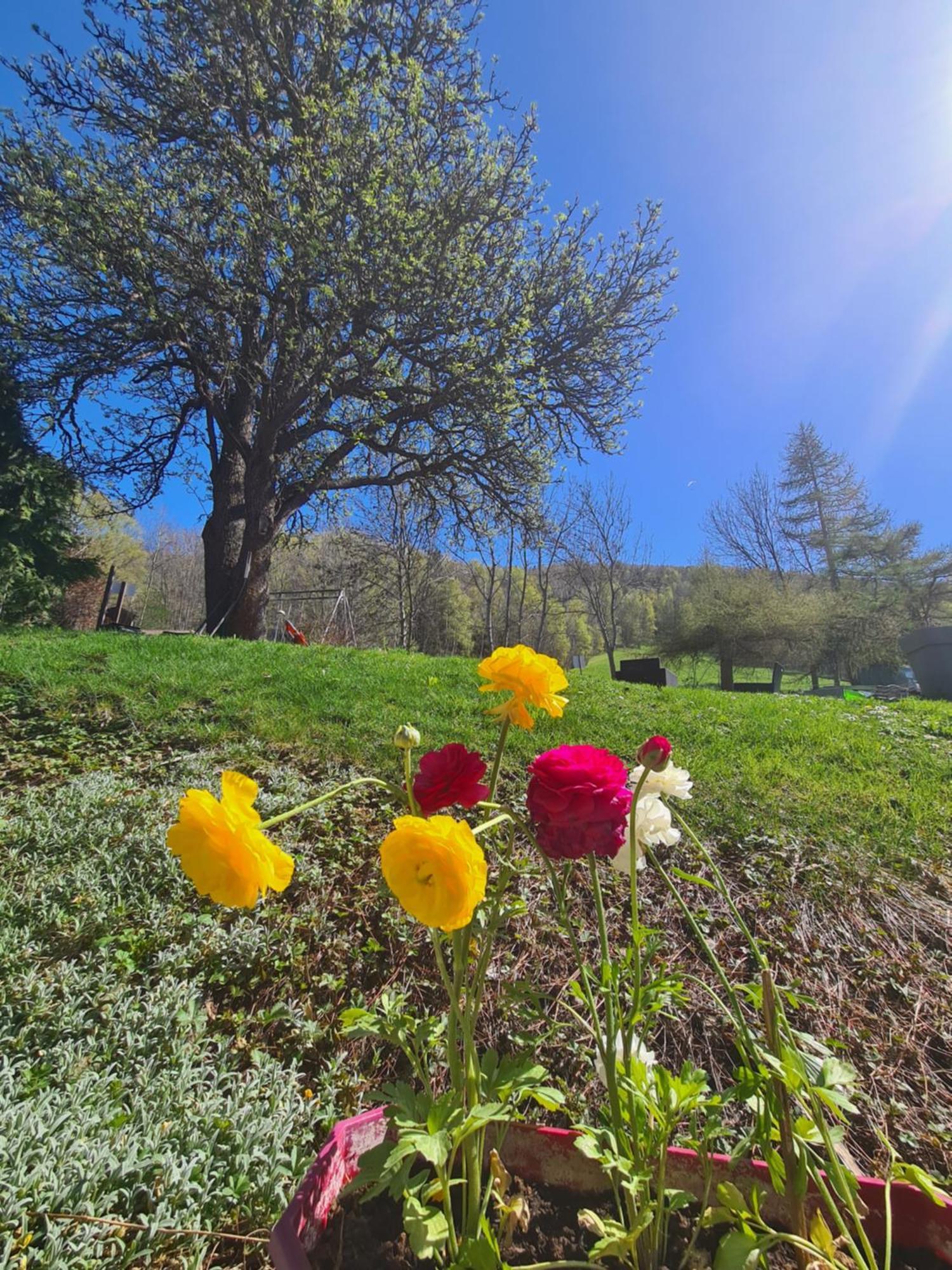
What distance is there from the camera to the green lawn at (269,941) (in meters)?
1.12

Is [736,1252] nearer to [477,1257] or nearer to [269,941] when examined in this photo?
[477,1257]

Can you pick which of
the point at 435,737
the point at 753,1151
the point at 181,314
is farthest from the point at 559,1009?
the point at 181,314

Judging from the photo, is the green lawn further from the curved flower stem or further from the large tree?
the large tree

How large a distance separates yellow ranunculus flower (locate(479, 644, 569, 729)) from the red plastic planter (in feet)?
2.16

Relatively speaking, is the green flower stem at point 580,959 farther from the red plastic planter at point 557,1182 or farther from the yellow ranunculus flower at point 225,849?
the yellow ranunculus flower at point 225,849

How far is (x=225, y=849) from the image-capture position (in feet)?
1.97

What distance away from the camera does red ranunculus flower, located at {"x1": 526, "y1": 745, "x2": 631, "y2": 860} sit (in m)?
0.71

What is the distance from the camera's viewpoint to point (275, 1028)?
1.66 metres

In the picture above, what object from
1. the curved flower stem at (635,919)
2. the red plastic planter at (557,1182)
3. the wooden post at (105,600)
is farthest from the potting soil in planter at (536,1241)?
the wooden post at (105,600)

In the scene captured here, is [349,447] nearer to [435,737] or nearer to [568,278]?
[568,278]

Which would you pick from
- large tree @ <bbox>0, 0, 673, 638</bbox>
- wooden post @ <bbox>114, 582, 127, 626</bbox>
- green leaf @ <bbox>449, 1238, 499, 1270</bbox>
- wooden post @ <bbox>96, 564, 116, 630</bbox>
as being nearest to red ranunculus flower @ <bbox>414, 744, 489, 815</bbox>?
green leaf @ <bbox>449, 1238, 499, 1270</bbox>

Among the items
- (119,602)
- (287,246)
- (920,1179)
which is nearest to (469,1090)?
(920,1179)

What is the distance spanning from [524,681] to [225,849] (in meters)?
0.44

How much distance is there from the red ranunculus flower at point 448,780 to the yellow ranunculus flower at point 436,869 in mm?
128
